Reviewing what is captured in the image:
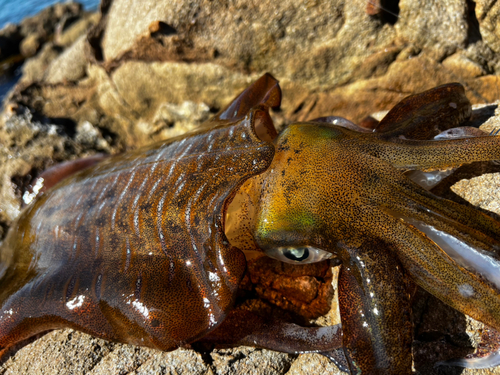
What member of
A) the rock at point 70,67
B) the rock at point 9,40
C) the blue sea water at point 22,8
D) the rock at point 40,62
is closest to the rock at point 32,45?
the rock at point 9,40

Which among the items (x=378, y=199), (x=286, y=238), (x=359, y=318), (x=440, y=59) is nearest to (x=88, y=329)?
(x=286, y=238)

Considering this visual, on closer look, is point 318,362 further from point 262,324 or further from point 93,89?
point 93,89

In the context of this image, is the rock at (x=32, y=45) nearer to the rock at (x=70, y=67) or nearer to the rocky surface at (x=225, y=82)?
the rocky surface at (x=225, y=82)

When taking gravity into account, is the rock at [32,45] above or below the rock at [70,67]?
above

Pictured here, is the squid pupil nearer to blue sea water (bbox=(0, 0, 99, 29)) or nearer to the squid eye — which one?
the squid eye

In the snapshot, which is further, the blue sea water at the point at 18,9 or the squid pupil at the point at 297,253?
the blue sea water at the point at 18,9
